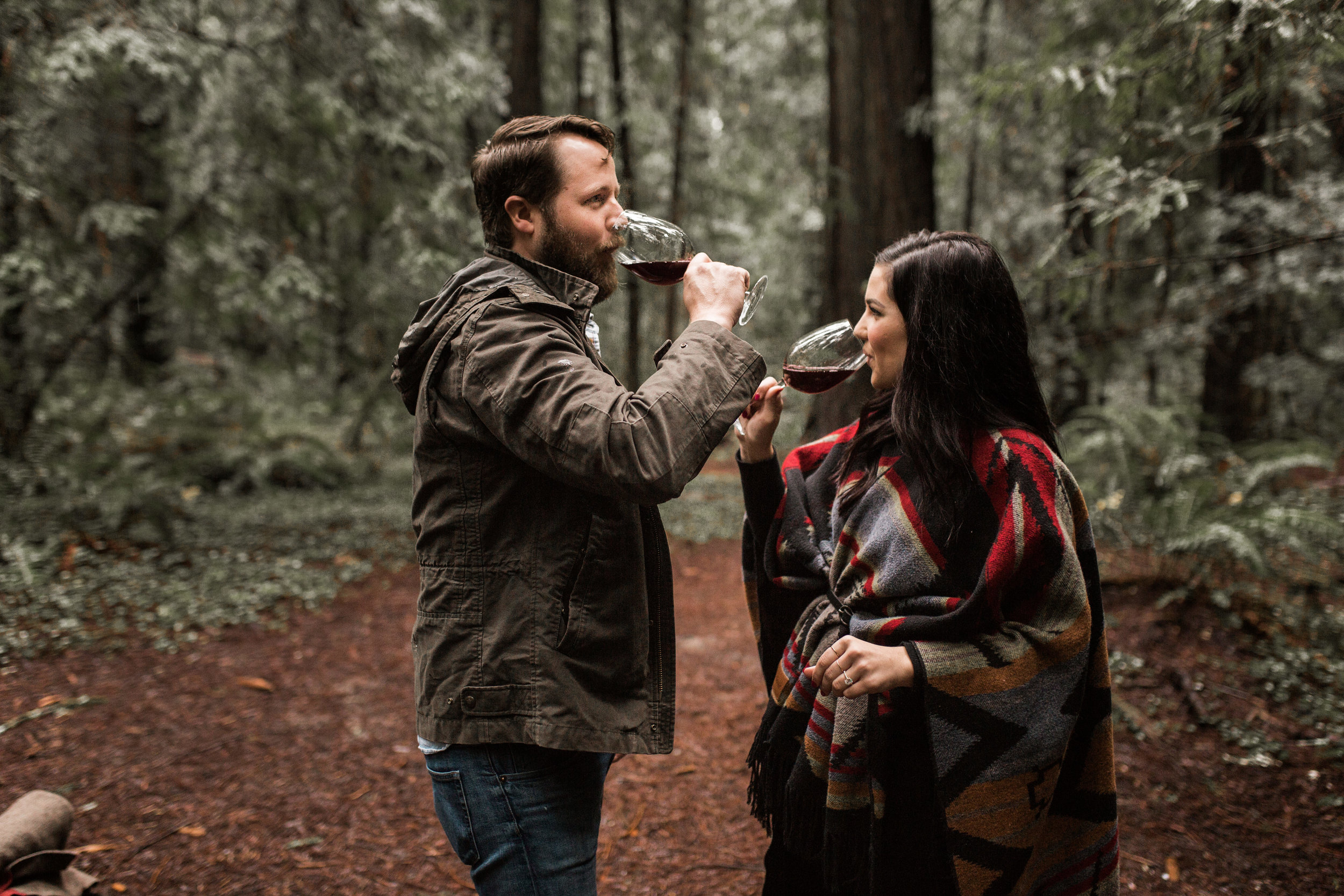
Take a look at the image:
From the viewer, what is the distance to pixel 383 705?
4441 millimetres

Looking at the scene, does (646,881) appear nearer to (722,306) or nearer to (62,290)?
(722,306)

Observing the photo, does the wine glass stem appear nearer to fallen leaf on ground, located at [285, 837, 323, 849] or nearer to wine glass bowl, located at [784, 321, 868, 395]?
wine glass bowl, located at [784, 321, 868, 395]

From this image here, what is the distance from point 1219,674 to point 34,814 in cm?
563

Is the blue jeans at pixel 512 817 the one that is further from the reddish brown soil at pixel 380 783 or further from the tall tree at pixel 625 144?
the tall tree at pixel 625 144

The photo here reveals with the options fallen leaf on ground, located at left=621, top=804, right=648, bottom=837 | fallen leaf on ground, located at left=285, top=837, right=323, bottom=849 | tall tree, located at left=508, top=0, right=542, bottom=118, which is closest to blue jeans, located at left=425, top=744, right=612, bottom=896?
fallen leaf on ground, located at left=621, top=804, right=648, bottom=837

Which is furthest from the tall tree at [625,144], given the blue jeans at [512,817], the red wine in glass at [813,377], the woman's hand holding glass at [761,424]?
the blue jeans at [512,817]

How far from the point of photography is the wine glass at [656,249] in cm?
165

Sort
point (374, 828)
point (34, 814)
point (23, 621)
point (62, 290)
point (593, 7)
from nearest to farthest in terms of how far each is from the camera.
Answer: point (34, 814), point (374, 828), point (23, 621), point (62, 290), point (593, 7)

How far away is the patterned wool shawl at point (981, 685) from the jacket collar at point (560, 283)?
0.83m

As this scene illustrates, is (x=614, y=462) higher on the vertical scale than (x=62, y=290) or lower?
lower

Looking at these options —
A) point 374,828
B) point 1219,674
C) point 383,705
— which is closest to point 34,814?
point 374,828

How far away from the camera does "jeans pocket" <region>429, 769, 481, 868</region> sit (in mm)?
1497

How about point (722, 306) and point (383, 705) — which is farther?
point (383, 705)

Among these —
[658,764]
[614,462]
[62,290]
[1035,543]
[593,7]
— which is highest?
[593,7]
